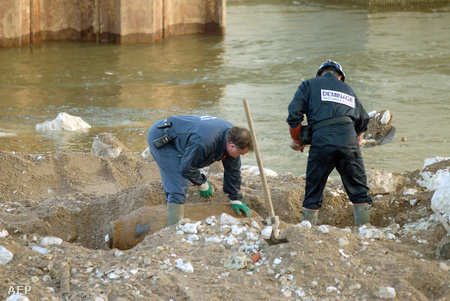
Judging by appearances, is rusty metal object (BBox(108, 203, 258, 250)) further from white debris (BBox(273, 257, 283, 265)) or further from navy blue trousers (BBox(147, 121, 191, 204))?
white debris (BBox(273, 257, 283, 265))

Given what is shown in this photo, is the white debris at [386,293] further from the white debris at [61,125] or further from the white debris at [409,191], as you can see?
the white debris at [61,125]

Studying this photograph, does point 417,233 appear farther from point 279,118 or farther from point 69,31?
point 69,31

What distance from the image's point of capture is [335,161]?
15.3ft

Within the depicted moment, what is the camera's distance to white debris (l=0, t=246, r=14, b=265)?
384 cm

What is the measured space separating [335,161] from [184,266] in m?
1.67

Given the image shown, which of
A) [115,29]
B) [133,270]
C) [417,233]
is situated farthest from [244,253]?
[115,29]

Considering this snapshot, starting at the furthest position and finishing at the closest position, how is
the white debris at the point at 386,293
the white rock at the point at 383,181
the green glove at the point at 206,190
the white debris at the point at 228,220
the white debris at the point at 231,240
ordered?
the white rock at the point at 383,181, the green glove at the point at 206,190, the white debris at the point at 228,220, the white debris at the point at 231,240, the white debris at the point at 386,293

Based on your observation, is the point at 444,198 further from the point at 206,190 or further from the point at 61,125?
the point at 61,125

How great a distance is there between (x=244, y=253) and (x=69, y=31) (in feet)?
39.8

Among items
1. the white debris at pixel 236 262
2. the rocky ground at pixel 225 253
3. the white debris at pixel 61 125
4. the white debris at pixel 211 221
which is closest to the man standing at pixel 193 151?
the rocky ground at pixel 225 253

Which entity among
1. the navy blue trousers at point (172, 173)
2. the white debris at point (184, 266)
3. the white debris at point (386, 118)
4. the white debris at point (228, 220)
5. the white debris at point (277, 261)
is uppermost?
the white debris at point (386, 118)

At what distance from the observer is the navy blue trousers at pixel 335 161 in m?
4.55

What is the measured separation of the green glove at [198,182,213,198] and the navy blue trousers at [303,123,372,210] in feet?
3.03

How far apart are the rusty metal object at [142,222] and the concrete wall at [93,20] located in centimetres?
992
